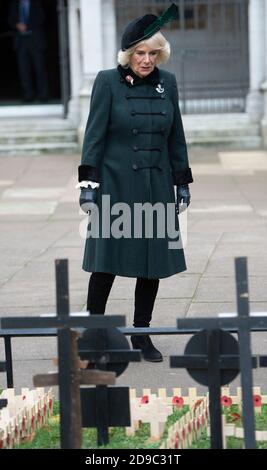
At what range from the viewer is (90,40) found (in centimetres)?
1859

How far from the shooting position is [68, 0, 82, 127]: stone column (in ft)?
63.4

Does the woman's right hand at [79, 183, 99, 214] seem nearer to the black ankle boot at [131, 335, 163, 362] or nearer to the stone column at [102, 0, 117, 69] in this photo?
the black ankle boot at [131, 335, 163, 362]

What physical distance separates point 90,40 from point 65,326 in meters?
14.3

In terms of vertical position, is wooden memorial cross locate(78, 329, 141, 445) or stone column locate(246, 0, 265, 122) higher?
stone column locate(246, 0, 265, 122)

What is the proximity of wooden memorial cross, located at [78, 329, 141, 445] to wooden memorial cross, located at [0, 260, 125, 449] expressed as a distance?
0.39 m

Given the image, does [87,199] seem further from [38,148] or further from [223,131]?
[223,131]

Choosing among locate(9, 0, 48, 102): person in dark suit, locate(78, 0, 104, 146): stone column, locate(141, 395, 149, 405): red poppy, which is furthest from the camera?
locate(9, 0, 48, 102): person in dark suit

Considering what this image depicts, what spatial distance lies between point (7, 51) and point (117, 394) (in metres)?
A: 22.2

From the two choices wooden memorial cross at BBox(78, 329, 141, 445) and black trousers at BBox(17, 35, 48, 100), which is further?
black trousers at BBox(17, 35, 48, 100)

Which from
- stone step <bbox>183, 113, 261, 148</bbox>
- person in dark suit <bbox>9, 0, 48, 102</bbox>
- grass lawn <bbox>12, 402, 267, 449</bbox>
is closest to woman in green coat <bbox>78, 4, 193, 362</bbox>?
grass lawn <bbox>12, 402, 267, 449</bbox>

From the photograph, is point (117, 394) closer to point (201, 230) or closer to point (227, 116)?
point (201, 230)

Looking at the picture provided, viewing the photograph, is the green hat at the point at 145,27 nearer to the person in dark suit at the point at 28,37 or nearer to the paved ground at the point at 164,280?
the paved ground at the point at 164,280

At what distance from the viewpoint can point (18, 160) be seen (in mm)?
18203
